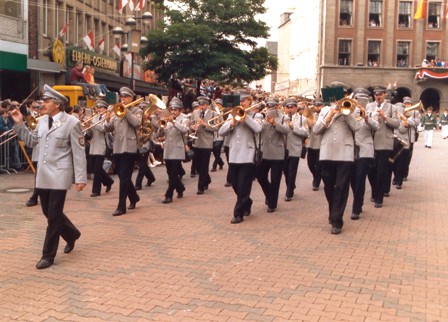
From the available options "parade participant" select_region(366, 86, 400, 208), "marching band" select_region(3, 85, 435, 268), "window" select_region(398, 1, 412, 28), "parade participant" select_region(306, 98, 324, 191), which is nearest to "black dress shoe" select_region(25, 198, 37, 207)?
"marching band" select_region(3, 85, 435, 268)

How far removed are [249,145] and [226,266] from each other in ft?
10.1

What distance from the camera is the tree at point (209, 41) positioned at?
93.9 feet

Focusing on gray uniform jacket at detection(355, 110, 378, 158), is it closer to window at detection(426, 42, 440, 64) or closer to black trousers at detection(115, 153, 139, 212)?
black trousers at detection(115, 153, 139, 212)

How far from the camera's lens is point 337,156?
29.5 feet

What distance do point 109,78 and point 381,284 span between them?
1126 inches

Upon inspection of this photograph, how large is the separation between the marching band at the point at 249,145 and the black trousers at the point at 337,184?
1 centimetres

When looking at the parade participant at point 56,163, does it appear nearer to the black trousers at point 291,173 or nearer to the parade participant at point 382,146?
the black trousers at point 291,173

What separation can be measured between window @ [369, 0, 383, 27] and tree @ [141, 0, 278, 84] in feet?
93.1

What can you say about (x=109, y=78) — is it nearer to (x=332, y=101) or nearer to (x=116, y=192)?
(x=116, y=192)

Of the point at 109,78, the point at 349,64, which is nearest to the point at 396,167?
the point at 109,78

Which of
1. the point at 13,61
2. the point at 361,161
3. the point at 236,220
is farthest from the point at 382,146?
the point at 13,61

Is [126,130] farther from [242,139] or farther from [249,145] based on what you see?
[249,145]

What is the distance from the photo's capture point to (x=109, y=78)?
33.5m

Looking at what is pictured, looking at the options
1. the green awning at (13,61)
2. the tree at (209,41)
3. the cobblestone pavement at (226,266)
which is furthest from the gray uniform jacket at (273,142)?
the tree at (209,41)
